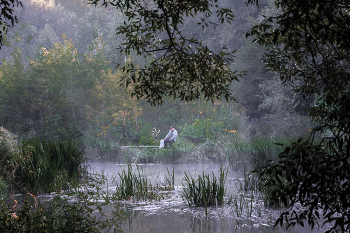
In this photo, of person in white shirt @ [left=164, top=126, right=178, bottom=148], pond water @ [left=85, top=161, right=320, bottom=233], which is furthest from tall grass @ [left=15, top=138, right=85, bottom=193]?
person in white shirt @ [left=164, top=126, right=178, bottom=148]

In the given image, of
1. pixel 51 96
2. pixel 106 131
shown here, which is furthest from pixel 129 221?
pixel 51 96

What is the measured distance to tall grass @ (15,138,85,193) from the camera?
7020 millimetres

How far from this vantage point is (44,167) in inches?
279

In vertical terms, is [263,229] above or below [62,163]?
below

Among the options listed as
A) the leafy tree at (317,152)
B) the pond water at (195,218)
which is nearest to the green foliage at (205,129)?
the pond water at (195,218)

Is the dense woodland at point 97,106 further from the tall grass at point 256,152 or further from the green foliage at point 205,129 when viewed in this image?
the tall grass at point 256,152

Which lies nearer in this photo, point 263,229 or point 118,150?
point 263,229

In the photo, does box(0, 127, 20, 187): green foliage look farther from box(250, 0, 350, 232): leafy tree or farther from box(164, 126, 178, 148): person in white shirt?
box(164, 126, 178, 148): person in white shirt

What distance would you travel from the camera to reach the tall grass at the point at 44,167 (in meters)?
7.02

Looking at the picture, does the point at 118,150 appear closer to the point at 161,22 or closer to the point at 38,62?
the point at 38,62

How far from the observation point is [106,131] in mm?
20562

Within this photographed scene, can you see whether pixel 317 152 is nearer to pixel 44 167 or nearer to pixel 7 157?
pixel 44 167

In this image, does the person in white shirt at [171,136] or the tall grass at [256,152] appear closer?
the tall grass at [256,152]

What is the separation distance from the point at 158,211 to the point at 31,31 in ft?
107
